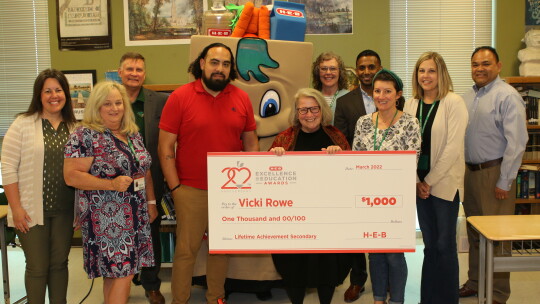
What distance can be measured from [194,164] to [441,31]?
3.17 metres

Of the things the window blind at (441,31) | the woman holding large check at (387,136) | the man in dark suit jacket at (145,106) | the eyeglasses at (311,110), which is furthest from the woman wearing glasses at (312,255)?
the window blind at (441,31)

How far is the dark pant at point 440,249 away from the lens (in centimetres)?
269

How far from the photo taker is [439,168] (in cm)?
265

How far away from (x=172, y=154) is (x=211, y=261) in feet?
2.38

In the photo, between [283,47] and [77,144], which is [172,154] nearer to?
[77,144]

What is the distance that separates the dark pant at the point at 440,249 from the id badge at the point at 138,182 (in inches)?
63.9

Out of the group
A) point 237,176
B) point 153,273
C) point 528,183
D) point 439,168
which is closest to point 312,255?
point 237,176

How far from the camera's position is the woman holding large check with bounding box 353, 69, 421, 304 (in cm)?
252

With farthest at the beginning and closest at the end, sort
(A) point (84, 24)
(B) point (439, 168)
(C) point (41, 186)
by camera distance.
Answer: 1. (A) point (84, 24)
2. (B) point (439, 168)
3. (C) point (41, 186)

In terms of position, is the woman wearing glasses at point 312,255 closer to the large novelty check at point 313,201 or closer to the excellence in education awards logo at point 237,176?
the large novelty check at point 313,201

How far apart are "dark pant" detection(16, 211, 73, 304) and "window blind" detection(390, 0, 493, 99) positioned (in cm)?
344

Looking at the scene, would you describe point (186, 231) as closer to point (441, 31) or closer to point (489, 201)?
point (489, 201)

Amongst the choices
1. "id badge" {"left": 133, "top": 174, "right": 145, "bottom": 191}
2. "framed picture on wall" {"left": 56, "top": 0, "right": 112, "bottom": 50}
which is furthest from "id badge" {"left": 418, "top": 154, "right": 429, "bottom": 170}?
"framed picture on wall" {"left": 56, "top": 0, "right": 112, "bottom": 50}

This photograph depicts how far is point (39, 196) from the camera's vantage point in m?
2.49
